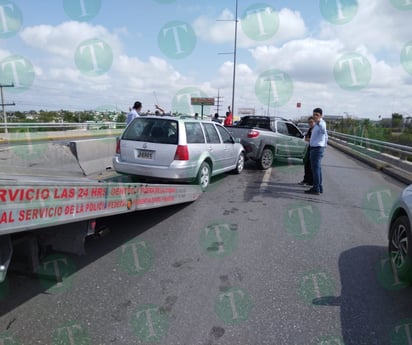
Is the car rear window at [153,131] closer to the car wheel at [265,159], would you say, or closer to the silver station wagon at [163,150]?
the silver station wagon at [163,150]

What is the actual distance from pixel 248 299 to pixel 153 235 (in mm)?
1940

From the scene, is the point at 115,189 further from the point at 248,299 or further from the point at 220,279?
the point at 248,299

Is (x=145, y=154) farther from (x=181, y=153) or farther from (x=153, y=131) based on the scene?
(x=181, y=153)

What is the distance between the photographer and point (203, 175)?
6797mm

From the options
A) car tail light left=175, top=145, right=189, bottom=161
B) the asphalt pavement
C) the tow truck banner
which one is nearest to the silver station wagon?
car tail light left=175, top=145, right=189, bottom=161

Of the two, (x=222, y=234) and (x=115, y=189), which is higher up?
(x=115, y=189)

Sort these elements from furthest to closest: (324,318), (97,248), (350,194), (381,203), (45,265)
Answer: (350,194), (381,203), (97,248), (45,265), (324,318)

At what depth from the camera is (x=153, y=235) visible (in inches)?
175

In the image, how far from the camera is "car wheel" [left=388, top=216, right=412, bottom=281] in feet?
10.2

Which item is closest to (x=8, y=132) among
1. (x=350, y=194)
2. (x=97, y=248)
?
(x=97, y=248)

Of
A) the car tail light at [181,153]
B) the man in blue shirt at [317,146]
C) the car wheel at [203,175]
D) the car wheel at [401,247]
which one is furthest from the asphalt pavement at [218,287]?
the man in blue shirt at [317,146]

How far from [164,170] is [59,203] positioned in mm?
3572

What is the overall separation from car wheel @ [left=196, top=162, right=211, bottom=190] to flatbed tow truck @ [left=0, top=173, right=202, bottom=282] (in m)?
2.76

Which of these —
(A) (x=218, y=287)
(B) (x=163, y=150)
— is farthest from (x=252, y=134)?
(A) (x=218, y=287)
